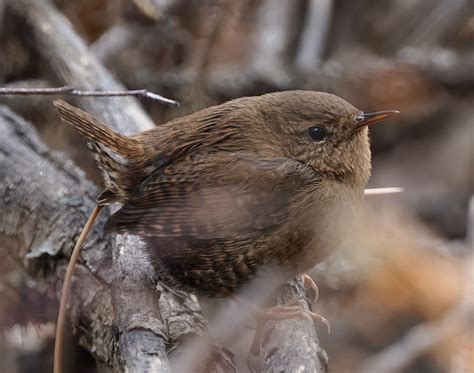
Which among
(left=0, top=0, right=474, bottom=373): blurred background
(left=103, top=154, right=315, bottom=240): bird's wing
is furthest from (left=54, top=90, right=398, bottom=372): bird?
(left=0, top=0, right=474, bottom=373): blurred background

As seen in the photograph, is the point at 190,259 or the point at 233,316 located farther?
the point at 190,259

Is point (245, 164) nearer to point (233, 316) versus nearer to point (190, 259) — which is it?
point (190, 259)

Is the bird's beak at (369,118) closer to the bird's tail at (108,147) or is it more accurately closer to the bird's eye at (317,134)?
the bird's eye at (317,134)

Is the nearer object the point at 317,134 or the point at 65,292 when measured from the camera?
the point at 65,292

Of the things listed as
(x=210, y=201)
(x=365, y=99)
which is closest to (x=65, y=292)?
(x=210, y=201)

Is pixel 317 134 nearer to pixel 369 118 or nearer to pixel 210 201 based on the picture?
pixel 369 118

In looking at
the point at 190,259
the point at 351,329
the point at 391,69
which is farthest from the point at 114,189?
the point at 391,69

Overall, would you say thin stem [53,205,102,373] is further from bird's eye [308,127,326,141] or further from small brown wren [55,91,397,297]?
bird's eye [308,127,326,141]
